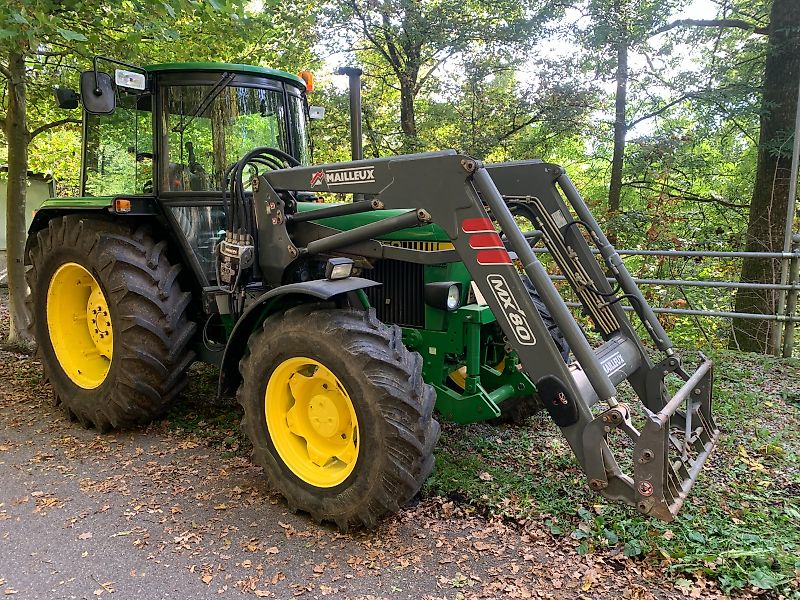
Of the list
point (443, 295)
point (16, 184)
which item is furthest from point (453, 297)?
point (16, 184)

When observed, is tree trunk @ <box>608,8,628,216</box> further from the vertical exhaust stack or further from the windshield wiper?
the windshield wiper

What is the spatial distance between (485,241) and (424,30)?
8299 millimetres

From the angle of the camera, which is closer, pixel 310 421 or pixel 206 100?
pixel 310 421

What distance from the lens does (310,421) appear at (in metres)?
3.18

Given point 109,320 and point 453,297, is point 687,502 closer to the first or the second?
point 453,297

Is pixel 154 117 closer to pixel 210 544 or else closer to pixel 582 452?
pixel 210 544

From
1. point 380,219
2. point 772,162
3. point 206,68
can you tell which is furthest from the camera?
point 772,162

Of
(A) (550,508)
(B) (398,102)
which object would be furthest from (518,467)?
(B) (398,102)

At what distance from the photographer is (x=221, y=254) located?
386cm

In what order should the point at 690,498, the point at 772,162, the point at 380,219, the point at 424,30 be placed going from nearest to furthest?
1. the point at 690,498
2. the point at 380,219
3. the point at 772,162
4. the point at 424,30

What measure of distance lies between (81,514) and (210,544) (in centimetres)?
82

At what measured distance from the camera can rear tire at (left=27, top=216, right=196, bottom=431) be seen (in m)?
3.96

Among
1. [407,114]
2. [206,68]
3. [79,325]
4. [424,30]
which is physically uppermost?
[424,30]

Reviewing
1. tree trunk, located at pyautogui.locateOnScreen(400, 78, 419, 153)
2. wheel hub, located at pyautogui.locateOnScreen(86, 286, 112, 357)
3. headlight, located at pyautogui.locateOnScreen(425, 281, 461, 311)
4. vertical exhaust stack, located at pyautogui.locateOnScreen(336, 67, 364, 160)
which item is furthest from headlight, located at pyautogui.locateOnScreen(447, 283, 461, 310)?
tree trunk, located at pyautogui.locateOnScreen(400, 78, 419, 153)
